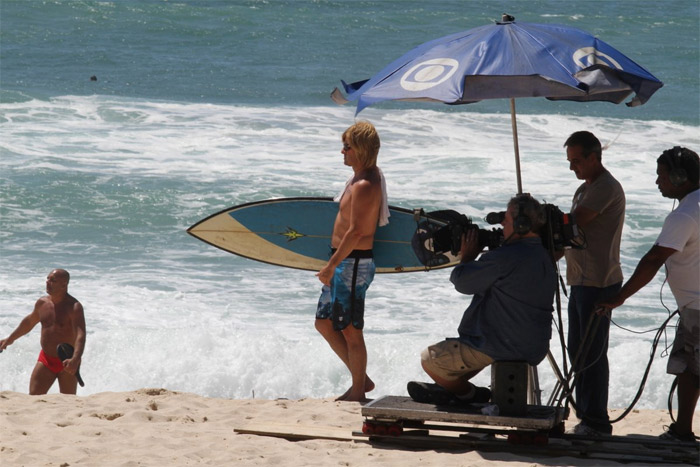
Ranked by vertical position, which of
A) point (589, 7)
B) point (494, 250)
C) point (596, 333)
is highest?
point (589, 7)

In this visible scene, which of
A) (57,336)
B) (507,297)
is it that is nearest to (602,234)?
(507,297)

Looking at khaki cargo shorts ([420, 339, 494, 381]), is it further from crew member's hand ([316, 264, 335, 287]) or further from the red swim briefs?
the red swim briefs

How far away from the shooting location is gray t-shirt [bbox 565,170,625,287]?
4707 millimetres

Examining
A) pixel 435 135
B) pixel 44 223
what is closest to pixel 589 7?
pixel 435 135

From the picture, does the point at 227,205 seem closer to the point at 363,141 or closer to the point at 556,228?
the point at 363,141

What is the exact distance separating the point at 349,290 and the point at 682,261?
186 cm

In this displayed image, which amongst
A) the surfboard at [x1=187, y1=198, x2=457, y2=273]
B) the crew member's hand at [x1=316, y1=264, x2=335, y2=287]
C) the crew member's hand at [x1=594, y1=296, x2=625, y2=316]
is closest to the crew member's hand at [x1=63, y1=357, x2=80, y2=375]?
the surfboard at [x1=187, y1=198, x2=457, y2=273]

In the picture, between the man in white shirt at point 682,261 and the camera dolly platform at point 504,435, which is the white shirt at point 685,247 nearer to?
the man in white shirt at point 682,261

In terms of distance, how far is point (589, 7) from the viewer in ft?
110

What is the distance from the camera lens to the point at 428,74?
4.52 m

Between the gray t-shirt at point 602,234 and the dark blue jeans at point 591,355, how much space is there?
63 millimetres

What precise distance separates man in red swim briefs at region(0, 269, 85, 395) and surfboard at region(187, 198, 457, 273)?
1.13 m

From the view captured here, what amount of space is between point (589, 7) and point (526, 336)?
103 ft

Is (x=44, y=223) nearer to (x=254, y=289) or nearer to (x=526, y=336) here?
(x=254, y=289)
